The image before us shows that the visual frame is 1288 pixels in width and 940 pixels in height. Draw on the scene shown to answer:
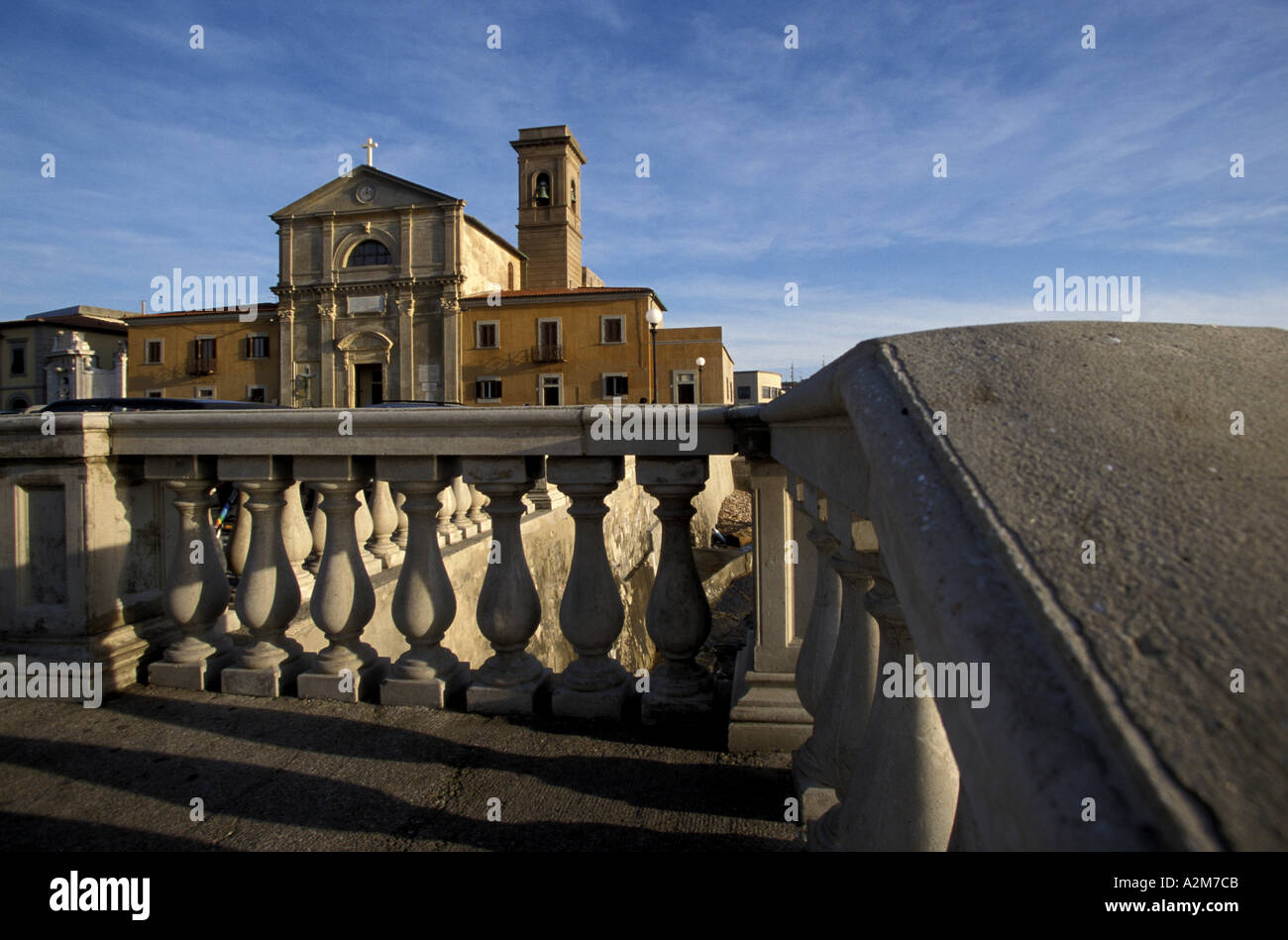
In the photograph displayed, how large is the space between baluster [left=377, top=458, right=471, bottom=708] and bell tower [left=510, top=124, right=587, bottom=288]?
111 ft

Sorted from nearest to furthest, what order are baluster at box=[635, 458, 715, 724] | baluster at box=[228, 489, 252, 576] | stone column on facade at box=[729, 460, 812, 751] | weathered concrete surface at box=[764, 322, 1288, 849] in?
1. weathered concrete surface at box=[764, 322, 1288, 849]
2. stone column on facade at box=[729, 460, 812, 751]
3. baluster at box=[635, 458, 715, 724]
4. baluster at box=[228, 489, 252, 576]

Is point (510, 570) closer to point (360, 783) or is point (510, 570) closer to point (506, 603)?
point (506, 603)

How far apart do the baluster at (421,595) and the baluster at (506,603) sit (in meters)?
0.13

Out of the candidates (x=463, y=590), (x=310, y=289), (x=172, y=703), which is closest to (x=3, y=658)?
(x=172, y=703)

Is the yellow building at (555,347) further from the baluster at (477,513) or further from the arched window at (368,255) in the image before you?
the baluster at (477,513)

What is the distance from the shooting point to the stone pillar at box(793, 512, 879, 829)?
1383 millimetres

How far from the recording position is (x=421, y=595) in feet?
9.07

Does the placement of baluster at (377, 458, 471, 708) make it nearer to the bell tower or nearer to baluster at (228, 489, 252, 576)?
baluster at (228, 489, 252, 576)

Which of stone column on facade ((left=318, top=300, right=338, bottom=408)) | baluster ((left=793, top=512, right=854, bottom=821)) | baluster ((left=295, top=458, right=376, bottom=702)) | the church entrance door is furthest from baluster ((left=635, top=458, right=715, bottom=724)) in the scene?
stone column on facade ((left=318, top=300, right=338, bottom=408))

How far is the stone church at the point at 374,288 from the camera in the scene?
29484 mm

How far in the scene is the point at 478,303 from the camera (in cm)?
2972

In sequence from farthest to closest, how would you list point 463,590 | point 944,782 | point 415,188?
1. point 415,188
2. point 463,590
3. point 944,782

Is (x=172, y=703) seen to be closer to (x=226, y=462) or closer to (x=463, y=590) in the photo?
(x=226, y=462)
